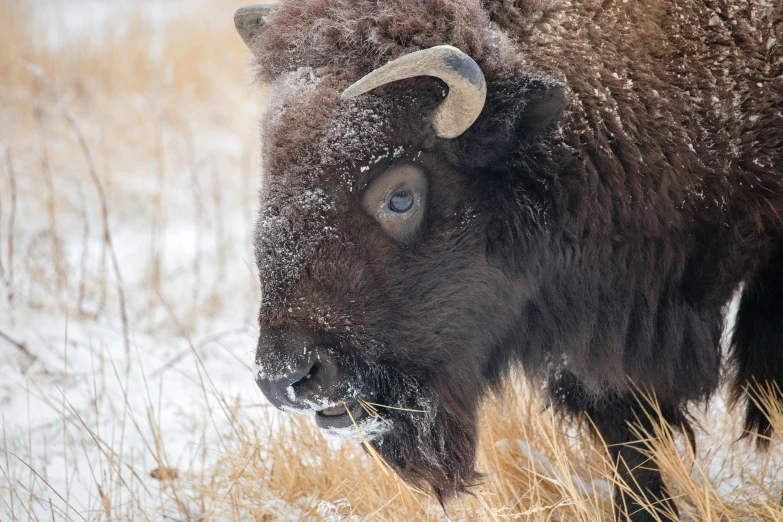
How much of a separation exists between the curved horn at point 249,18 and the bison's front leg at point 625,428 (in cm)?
183

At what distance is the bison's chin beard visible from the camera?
225cm

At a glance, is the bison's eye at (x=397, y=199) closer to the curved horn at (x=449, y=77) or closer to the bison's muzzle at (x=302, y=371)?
the curved horn at (x=449, y=77)

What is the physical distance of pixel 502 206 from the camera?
2.21 meters

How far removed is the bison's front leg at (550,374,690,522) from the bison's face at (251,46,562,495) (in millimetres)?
730

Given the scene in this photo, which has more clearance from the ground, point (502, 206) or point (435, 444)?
point (502, 206)

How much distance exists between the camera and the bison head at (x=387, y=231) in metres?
2.04

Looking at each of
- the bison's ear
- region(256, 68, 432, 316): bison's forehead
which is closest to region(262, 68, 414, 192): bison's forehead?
region(256, 68, 432, 316): bison's forehead

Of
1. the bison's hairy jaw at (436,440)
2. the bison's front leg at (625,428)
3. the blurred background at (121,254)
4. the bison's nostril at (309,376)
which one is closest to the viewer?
the bison's nostril at (309,376)

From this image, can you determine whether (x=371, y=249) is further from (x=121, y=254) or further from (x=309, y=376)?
(x=121, y=254)

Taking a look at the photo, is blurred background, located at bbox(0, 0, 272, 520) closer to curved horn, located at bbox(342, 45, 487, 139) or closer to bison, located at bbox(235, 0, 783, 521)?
bison, located at bbox(235, 0, 783, 521)

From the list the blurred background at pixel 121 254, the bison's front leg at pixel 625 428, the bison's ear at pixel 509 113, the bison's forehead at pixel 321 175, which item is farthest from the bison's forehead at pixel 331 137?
the bison's front leg at pixel 625 428

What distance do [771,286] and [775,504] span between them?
73 cm

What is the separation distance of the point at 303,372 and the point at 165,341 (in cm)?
316

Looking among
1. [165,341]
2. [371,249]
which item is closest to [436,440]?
[371,249]
